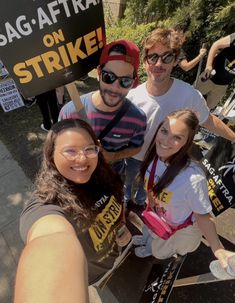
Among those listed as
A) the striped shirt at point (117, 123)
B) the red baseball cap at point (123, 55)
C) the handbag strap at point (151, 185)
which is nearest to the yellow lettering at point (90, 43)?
the red baseball cap at point (123, 55)

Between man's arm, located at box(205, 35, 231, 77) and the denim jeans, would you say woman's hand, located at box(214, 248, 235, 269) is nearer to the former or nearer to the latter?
the denim jeans

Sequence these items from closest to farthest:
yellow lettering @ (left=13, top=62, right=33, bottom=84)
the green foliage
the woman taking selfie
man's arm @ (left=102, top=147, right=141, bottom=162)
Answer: the woman taking selfie
yellow lettering @ (left=13, top=62, right=33, bottom=84)
man's arm @ (left=102, top=147, right=141, bottom=162)
the green foliage

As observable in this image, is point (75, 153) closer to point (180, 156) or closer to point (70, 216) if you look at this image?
point (70, 216)

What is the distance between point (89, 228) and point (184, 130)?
0.90 m

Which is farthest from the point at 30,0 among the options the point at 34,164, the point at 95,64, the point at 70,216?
the point at 34,164

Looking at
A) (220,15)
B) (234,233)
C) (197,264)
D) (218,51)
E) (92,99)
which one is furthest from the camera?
(220,15)

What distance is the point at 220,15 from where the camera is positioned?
4945 mm

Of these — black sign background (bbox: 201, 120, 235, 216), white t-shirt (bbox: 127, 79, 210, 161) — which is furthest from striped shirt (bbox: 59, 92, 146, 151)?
black sign background (bbox: 201, 120, 235, 216)

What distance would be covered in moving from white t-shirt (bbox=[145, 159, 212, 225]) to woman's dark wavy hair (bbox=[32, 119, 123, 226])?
1.49ft

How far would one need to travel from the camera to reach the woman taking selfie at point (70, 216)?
0.93 metres

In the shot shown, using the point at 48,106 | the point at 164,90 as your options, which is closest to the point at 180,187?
the point at 164,90

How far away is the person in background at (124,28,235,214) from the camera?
2238mm

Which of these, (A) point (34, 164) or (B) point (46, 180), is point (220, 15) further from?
(B) point (46, 180)

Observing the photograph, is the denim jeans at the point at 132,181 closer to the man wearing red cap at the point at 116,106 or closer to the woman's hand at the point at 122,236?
the man wearing red cap at the point at 116,106
